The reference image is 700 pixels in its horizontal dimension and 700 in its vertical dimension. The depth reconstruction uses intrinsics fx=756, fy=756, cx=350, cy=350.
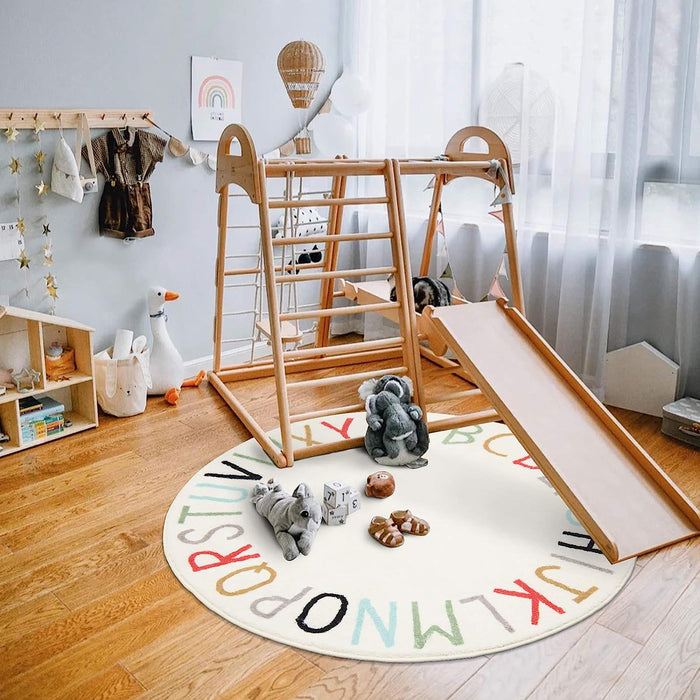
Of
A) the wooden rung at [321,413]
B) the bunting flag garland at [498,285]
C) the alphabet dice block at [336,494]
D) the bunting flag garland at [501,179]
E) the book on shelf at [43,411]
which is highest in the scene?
the bunting flag garland at [501,179]

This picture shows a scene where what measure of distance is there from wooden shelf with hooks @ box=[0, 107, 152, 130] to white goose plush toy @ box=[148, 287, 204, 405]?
66cm

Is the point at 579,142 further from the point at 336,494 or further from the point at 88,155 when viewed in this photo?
the point at 88,155

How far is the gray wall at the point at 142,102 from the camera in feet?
8.80

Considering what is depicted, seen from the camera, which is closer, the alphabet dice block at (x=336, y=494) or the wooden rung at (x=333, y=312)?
the alphabet dice block at (x=336, y=494)

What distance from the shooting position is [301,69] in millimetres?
3100

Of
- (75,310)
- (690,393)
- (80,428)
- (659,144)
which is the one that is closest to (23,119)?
(75,310)

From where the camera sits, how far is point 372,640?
1714 millimetres

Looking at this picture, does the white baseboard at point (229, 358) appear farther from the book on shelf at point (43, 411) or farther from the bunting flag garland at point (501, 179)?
the bunting flag garland at point (501, 179)

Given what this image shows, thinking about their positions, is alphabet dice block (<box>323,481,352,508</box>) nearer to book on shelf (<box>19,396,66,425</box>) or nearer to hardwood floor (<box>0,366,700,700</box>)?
hardwood floor (<box>0,366,700,700</box>)

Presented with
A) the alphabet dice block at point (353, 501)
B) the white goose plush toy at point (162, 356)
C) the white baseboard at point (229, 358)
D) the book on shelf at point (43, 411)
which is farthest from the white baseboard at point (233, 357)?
the alphabet dice block at point (353, 501)

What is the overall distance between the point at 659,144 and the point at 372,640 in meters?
2.16

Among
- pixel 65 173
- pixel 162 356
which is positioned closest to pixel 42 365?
pixel 162 356

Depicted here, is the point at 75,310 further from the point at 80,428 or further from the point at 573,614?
the point at 573,614

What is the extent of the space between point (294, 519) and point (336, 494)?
15cm
